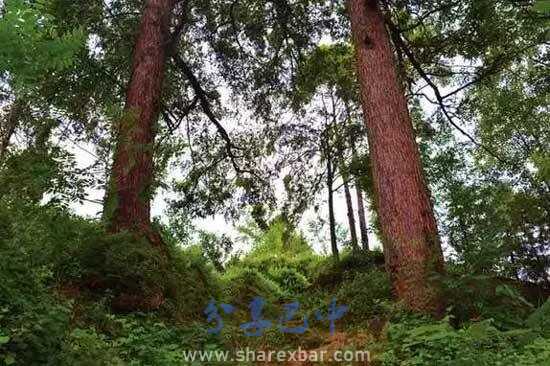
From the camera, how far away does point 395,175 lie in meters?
6.57

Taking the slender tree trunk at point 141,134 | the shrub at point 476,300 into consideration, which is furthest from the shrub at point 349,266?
the shrub at point 476,300

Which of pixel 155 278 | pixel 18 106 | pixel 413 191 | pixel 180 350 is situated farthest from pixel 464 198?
pixel 18 106

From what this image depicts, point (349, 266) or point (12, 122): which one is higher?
point (12, 122)

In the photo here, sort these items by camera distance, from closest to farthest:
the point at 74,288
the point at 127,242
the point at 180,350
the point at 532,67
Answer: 1. the point at 180,350
2. the point at 74,288
3. the point at 127,242
4. the point at 532,67

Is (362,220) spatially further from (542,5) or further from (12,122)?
(542,5)

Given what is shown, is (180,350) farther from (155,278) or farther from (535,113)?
(535,113)

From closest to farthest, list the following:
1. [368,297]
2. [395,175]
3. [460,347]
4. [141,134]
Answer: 1. [460,347]
2. [395,175]
3. [368,297]
4. [141,134]

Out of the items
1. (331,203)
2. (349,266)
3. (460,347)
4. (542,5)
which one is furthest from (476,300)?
(331,203)

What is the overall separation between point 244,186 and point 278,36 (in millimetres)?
3635

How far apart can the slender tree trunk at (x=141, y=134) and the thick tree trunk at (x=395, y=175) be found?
290cm

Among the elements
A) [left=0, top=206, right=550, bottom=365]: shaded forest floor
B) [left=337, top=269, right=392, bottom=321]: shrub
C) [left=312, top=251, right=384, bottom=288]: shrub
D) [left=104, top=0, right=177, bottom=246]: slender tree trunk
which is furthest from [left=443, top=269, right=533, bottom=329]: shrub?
[left=312, top=251, right=384, bottom=288]: shrub

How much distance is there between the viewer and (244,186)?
13664 mm

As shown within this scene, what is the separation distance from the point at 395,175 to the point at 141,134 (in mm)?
3652

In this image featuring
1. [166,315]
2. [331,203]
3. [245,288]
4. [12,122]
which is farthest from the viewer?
[331,203]
